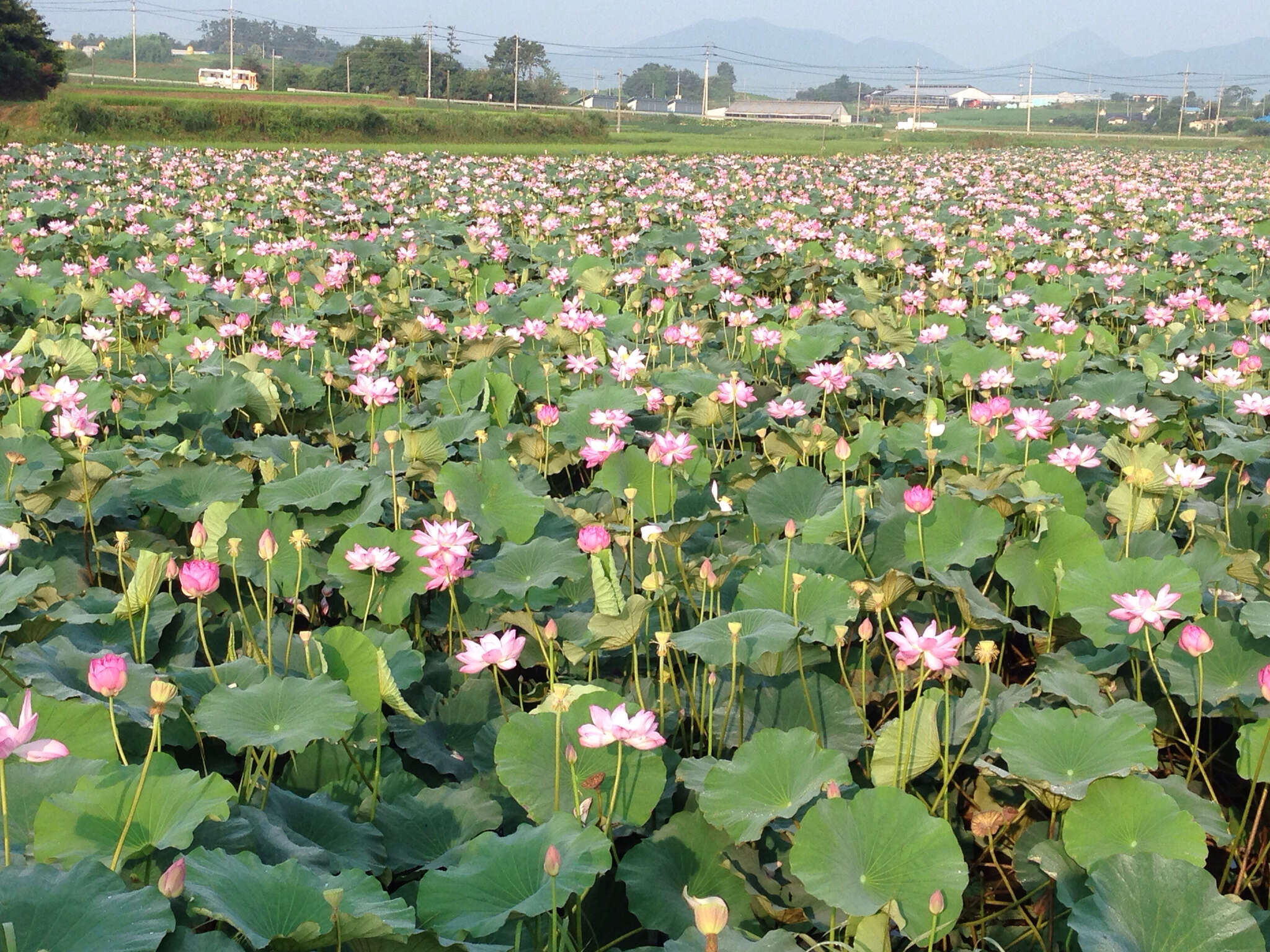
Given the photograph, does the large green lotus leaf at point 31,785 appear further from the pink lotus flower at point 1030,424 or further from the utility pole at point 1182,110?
the utility pole at point 1182,110

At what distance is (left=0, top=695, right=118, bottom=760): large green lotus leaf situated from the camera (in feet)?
4.69

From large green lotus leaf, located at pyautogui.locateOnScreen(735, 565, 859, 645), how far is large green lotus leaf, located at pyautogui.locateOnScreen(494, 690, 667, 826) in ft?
1.24

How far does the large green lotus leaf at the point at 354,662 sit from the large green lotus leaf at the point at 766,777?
0.58 meters

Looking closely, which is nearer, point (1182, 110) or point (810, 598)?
point (810, 598)

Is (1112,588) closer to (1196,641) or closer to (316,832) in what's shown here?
(1196,641)

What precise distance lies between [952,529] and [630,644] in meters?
0.77

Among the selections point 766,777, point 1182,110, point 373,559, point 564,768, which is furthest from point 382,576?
point 1182,110

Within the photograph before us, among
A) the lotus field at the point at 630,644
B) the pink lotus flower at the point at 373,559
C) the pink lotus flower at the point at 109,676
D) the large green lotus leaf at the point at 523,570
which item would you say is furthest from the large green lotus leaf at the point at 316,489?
the pink lotus flower at the point at 109,676

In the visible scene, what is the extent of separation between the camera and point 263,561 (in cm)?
220

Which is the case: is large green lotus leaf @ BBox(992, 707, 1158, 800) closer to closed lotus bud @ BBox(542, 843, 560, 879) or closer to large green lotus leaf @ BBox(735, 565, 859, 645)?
large green lotus leaf @ BBox(735, 565, 859, 645)

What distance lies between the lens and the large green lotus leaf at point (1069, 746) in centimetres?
143

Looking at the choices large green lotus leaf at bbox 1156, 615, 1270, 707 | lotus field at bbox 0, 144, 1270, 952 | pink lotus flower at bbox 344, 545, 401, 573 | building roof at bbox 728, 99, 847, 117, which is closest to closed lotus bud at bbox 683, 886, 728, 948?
lotus field at bbox 0, 144, 1270, 952

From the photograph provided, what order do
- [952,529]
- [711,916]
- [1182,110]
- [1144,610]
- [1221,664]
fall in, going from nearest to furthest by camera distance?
[711,916]
[1144,610]
[1221,664]
[952,529]
[1182,110]

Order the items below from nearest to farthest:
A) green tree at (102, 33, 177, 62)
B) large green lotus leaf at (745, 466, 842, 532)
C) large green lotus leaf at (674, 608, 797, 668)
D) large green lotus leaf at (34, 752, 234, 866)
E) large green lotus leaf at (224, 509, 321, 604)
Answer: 1. large green lotus leaf at (34, 752, 234, 866)
2. large green lotus leaf at (674, 608, 797, 668)
3. large green lotus leaf at (224, 509, 321, 604)
4. large green lotus leaf at (745, 466, 842, 532)
5. green tree at (102, 33, 177, 62)
